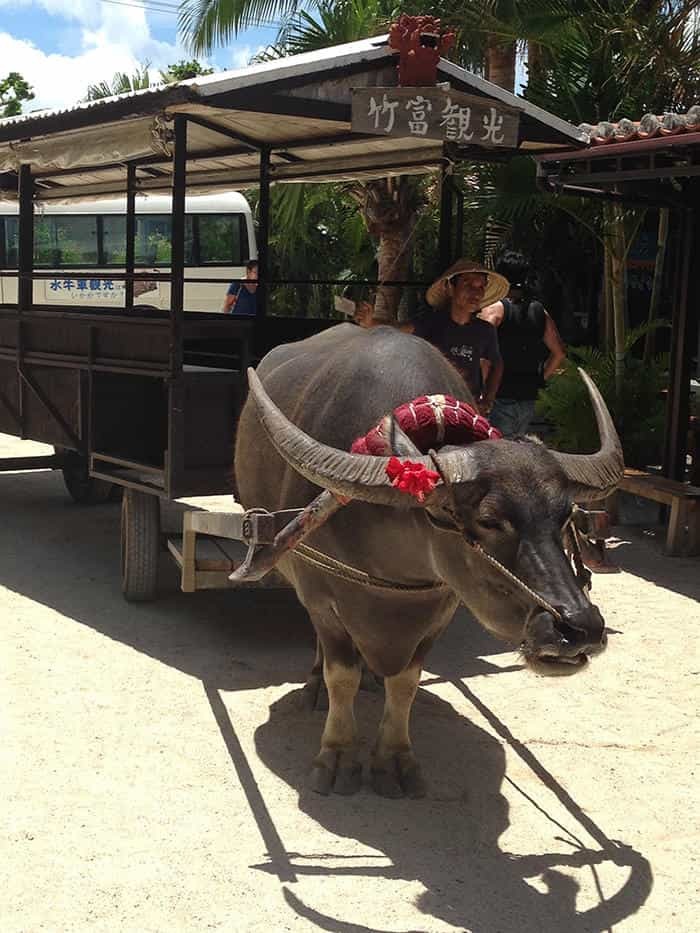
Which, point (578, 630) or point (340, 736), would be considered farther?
point (340, 736)

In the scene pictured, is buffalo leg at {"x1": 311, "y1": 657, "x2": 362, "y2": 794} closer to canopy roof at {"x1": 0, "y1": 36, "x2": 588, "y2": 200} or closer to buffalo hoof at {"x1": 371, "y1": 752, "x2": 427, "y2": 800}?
buffalo hoof at {"x1": 371, "y1": 752, "x2": 427, "y2": 800}

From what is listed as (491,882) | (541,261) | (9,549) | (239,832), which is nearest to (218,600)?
(9,549)

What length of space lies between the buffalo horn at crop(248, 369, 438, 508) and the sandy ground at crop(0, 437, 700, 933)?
1120mm

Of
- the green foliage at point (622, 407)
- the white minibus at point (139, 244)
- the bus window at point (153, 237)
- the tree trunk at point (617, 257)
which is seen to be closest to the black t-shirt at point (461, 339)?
the green foliage at point (622, 407)

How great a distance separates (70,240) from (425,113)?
1230 cm

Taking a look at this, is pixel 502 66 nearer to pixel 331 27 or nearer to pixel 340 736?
pixel 331 27

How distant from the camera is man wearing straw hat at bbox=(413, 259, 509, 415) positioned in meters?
5.39

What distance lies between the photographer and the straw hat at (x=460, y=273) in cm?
534

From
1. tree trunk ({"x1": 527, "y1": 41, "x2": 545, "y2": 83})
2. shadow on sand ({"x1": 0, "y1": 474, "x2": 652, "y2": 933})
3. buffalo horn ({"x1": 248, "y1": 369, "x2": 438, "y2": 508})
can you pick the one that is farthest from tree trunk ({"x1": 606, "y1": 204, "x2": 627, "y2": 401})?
buffalo horn ({"x1": 248, "y1": 369, "x2": 438, "y2": 508})

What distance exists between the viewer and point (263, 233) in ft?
22.3

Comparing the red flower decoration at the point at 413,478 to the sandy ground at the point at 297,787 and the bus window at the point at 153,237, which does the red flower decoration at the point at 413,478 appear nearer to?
the sandy ground at the point at 297,787

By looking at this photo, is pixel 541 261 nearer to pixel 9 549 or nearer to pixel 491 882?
pixel 9 549

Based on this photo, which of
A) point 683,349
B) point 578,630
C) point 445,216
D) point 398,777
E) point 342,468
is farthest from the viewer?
point 683,349

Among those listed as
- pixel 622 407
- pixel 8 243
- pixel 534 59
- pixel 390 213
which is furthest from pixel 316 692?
pixel 8 243
